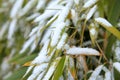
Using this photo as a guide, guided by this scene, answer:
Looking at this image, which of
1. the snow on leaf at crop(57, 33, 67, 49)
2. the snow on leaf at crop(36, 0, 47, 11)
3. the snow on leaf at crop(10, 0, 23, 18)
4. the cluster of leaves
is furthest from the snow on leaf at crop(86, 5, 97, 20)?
the snow on leaf at crop(10, 0, 23, 18)

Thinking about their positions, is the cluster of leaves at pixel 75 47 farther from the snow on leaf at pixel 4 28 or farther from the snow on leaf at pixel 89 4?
the snow on leaf at pixel 4 28

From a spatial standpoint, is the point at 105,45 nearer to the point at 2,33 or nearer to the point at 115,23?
the point at 115,23

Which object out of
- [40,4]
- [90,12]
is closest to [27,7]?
[40,4]

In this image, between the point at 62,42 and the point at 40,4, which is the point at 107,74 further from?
the point at 40,4

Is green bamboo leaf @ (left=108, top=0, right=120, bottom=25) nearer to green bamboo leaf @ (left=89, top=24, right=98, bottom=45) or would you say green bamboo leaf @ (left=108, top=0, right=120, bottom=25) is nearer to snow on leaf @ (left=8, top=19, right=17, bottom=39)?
green bamboo leaf @ (left=89, top=24, right=98, bottom=45)

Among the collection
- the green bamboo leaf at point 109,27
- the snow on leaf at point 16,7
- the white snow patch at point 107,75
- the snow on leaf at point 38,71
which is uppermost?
the snow on leaf at point 16,7

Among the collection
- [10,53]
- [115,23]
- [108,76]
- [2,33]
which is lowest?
[108,76]

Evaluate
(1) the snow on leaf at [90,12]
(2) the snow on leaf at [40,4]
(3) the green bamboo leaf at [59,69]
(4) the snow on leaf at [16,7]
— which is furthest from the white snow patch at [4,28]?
(3) the green bamboo leaf at [59,69]

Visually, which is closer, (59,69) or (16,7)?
(59,69)

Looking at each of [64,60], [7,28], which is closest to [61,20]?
[64,60]

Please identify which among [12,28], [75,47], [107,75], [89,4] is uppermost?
[12,28]

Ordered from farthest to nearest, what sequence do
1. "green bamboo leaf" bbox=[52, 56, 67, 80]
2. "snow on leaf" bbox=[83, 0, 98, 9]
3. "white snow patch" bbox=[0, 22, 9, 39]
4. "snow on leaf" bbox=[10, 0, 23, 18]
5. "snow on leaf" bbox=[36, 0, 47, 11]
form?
1. "white snow patch" bbox=[0, 22, 9, 39]
2. "snow on leaf" bbox=[10, 0, 23, 18]
3. "snow on leaf" bbox=[36, 0, 47, 11]
4. "snow on leaf" bbox=[83, 0, 98, 9]
5. "green bamboo leaf" bbox=[52, 56, 67, 80]
